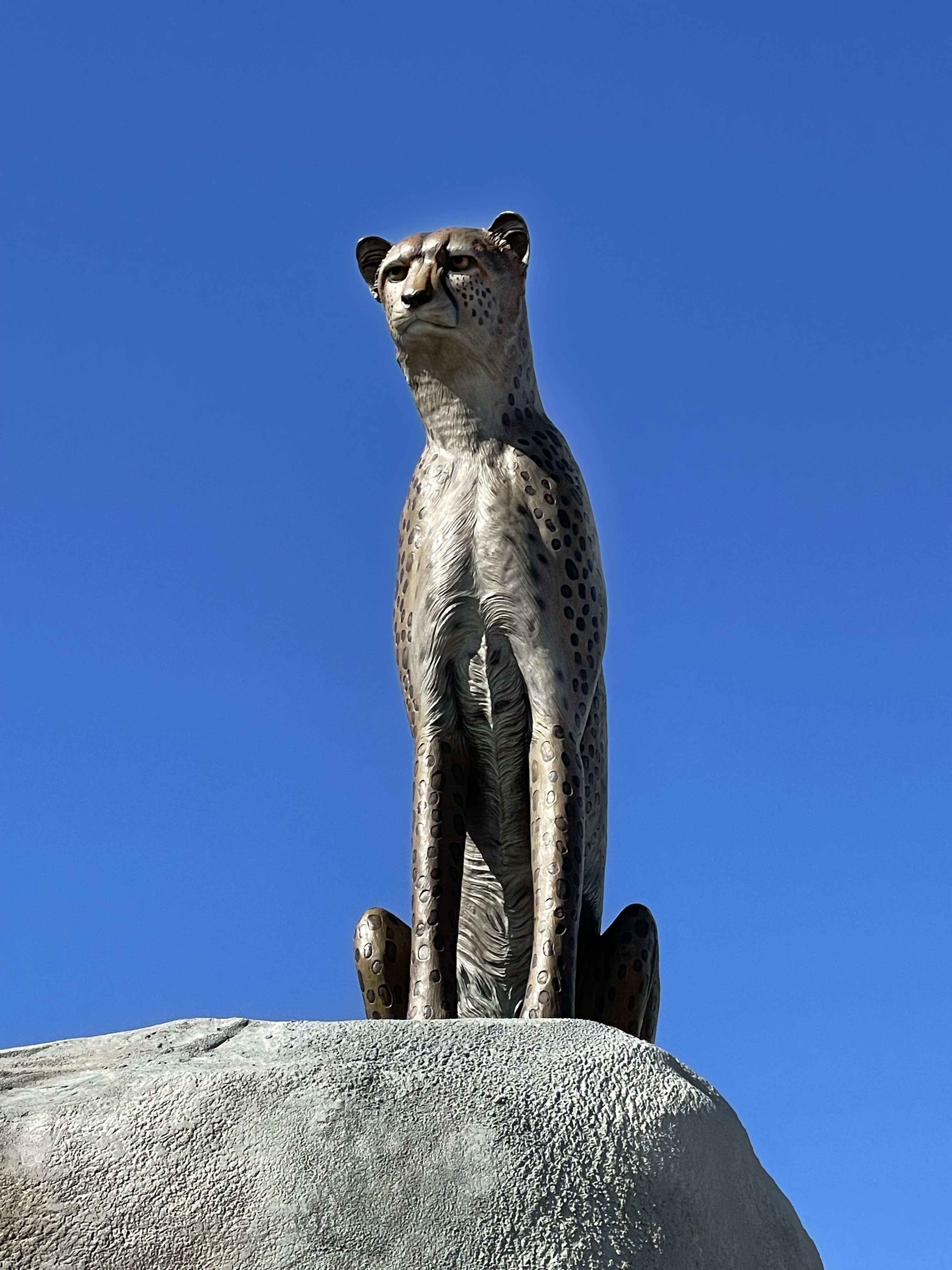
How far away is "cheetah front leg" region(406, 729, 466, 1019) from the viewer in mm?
6320

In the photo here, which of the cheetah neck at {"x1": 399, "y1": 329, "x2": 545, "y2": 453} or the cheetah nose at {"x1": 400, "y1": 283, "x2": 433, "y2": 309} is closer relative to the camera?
the cheetah nose at {"x1": 400, "y1": 283, "x2": 433, "y2": 309}

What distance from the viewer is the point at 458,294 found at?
679 centimetres

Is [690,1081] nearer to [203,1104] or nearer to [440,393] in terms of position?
[203,1104]

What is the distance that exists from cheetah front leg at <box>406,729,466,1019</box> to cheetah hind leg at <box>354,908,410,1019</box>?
9cm

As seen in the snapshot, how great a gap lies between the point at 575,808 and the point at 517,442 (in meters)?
1.56

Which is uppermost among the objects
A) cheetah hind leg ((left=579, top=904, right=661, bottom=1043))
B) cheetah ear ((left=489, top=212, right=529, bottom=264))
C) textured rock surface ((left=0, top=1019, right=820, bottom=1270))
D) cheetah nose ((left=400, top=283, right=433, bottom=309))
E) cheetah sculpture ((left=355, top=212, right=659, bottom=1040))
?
cheetah ear ((left=489, top=212, right=529, bottom=264))

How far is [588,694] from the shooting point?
672 cm

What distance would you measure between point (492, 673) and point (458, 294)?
1.57 m

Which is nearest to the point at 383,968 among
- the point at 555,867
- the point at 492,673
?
the point at 555,867

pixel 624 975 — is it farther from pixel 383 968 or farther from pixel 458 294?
pixel 458 294

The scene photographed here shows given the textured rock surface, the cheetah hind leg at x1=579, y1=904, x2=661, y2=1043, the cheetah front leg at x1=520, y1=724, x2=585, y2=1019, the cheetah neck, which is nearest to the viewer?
the textured rock surface

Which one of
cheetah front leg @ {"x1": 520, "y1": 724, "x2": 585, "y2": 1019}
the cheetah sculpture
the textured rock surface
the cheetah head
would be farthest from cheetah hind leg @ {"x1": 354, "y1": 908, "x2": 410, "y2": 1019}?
the cheetah head

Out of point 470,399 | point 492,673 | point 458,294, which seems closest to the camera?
point 492,673

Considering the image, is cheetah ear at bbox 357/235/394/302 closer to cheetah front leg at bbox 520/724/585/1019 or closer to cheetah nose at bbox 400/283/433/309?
cheetah nose at bbox 400/283/433/309
